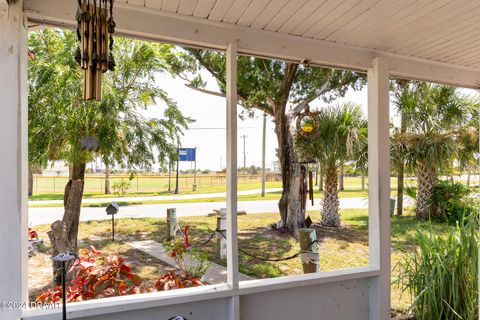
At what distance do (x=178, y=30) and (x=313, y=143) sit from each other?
4541 mm

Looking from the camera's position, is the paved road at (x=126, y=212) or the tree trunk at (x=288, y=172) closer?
the tree trunk at (x=288, y=172)

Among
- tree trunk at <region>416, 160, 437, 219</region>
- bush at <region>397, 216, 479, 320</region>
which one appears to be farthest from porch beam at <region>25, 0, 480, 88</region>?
tree trunk at <region>416, 160, 437, 219</region>

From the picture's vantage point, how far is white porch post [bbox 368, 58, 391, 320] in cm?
204

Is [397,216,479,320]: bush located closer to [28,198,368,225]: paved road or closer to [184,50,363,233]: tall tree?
[184,50,363,233]: tall tree

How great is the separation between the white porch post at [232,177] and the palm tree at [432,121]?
544 cm

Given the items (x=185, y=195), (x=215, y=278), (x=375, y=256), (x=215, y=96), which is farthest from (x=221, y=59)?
(x=185, y=195)

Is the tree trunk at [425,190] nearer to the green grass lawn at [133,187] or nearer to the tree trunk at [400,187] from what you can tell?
the tree trunk at [400,187]

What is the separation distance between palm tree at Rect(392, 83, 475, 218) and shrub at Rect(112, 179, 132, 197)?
→ 16.6 ft

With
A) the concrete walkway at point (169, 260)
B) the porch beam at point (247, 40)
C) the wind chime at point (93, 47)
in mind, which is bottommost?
the concrete walkway at point (169, 260)

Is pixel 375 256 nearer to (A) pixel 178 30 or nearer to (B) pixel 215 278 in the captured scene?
(A) pixel 178 30

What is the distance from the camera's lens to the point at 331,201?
647cm

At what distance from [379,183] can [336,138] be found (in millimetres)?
3599

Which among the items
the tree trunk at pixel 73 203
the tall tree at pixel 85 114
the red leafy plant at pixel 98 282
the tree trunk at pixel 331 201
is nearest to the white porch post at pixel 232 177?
the red leafy plant at pixel 98 282

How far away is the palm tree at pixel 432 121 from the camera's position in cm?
629
